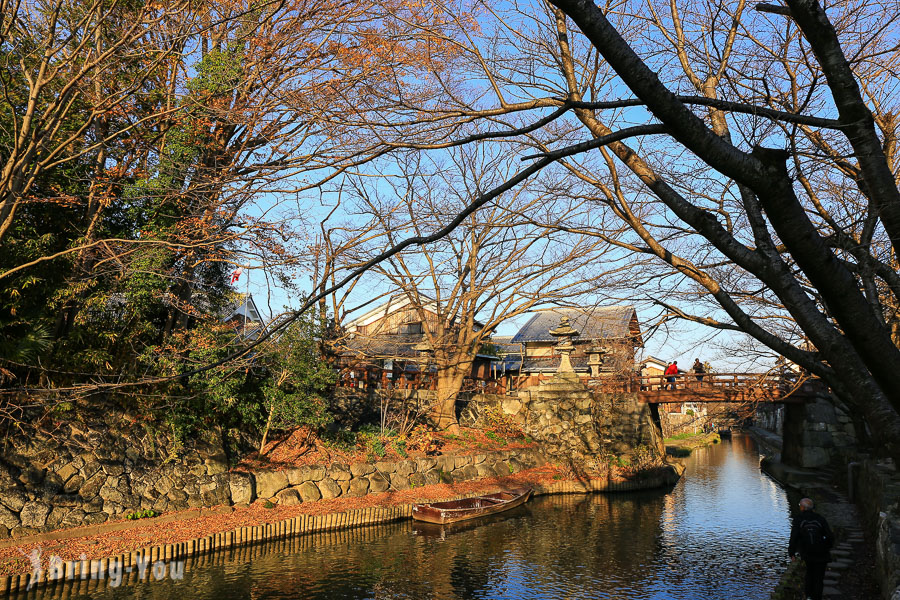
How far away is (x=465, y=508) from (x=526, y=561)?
3838mm

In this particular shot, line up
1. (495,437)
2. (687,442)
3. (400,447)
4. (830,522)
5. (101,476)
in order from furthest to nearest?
(687,442) < (495,437) < (400,447) < (830,522) < (101,476)

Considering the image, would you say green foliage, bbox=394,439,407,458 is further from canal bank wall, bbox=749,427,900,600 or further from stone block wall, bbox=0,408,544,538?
canal bank wall, bbox=749,427,900,600

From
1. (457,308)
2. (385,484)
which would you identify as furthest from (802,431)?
(385,484)

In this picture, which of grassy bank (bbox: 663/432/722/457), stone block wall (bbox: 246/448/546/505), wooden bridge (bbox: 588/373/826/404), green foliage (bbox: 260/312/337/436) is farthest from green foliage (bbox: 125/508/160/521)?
grassy bank (bbox: 663/432/722/457)

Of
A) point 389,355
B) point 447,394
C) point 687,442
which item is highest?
point 389,355

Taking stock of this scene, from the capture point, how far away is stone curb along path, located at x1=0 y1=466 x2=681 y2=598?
1047 centimetres

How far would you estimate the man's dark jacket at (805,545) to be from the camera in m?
8.45

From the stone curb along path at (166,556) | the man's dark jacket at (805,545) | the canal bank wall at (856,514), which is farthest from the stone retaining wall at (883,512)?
the stone curb along path at (166,556)

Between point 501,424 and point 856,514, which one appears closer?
point 856,514

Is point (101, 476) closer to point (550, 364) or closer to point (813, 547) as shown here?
point (813, 547)

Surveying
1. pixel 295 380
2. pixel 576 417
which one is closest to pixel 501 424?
pixel 576 417

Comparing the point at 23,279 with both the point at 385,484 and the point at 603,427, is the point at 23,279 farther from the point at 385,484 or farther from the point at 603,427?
the point at 603,427

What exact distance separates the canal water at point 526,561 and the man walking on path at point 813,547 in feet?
8.74

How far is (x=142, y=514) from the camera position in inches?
511
